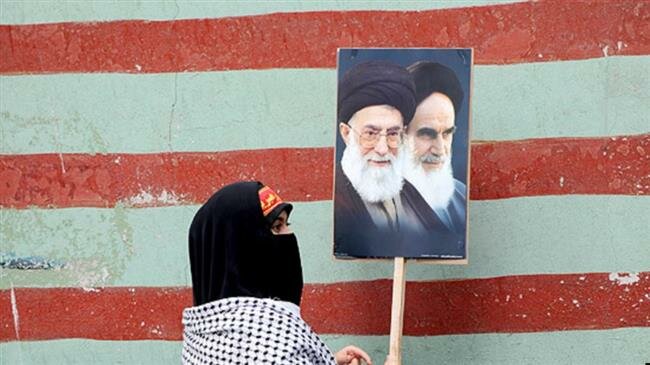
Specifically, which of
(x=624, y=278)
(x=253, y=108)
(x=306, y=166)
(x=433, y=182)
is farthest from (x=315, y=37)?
(x=624, y=278)

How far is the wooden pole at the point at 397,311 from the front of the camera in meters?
4.60

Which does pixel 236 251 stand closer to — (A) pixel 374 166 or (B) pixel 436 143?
(A) pixel 374 166

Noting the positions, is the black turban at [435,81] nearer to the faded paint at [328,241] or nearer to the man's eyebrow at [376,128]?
the man's eyebrow at [376,128]

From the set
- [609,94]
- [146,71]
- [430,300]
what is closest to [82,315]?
[146,71]

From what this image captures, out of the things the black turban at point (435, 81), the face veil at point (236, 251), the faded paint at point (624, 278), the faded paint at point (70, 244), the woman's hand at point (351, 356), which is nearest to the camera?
the face veil at point (236, 251)

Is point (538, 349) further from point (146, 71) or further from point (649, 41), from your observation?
point (146, 71)

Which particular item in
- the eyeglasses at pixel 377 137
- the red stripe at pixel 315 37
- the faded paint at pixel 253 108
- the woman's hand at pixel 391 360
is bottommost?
→ the woman's hand at pixel 391 360

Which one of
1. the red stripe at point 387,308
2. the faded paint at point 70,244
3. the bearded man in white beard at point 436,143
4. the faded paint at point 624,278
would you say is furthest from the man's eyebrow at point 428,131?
the faded paint at point 70,244

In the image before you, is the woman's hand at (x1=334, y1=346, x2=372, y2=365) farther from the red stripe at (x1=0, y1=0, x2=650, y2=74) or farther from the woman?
the red stripe at (x1=0, y1=0, x2=650, y2=74)

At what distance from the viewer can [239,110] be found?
5180mm

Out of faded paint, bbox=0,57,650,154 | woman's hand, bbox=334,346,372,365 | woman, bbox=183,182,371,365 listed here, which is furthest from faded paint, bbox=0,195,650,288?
woman, bbox=183,182,371,365

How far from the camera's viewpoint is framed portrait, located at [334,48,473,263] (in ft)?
15.3

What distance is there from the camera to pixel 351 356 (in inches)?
174

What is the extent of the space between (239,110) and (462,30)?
817mm
